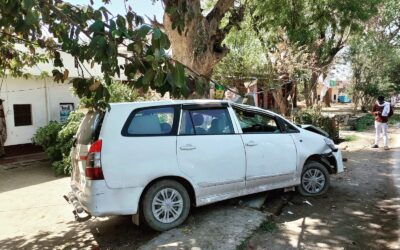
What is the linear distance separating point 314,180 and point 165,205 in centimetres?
306

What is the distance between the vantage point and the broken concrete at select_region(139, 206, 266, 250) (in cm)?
492

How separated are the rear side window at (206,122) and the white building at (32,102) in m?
8.32

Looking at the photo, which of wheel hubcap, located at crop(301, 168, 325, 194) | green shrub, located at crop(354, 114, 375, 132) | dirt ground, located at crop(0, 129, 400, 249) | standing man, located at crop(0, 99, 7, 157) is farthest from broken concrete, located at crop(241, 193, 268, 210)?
green shrub, located at crop(354, 114, 375, 132)

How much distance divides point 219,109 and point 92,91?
2.82 metres

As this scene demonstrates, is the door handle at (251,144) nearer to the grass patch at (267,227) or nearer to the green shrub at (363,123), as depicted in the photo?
the grass patch at (267,227)

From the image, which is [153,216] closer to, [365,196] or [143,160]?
[143,160]

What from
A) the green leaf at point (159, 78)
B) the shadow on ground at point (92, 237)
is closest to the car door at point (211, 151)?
the shadow on ground at point (92, 237)

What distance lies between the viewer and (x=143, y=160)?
5.19 meters

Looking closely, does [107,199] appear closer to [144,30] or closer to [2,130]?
[144,30]

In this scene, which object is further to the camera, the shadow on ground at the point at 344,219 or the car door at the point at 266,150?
the car door at the point at 266,150

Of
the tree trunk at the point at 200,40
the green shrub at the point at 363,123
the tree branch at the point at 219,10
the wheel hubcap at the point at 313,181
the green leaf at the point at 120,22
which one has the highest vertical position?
the tree branch at the point at 219,10

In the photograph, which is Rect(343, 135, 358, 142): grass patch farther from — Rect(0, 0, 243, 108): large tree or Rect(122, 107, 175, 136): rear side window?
Rect(0, 0, 243, 108): large tree

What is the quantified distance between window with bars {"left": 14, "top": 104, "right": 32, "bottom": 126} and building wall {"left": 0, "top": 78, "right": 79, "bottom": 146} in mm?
111

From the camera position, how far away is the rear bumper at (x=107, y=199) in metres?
4.96
